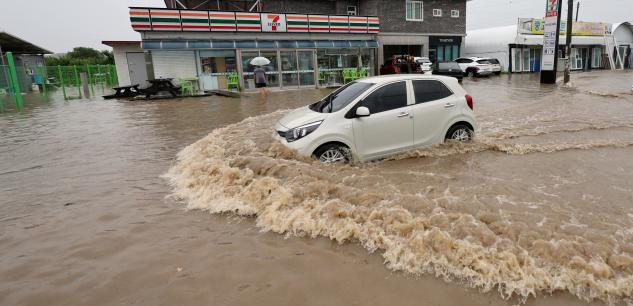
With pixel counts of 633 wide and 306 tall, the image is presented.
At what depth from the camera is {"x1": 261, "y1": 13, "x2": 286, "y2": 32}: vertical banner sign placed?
22.3 metres

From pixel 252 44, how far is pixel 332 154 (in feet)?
57.0

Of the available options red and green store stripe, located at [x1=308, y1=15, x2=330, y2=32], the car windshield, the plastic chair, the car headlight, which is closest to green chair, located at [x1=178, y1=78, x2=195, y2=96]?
the plastic chair

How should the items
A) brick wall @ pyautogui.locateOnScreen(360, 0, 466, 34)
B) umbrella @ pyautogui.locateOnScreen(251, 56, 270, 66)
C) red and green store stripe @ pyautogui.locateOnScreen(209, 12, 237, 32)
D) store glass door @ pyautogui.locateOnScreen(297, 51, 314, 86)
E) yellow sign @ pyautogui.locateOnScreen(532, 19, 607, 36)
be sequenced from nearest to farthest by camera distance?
umbrella @ pyautogui.locateOnScreen(251, 56, 270, 66), red and green store stripe @ pyautogui.locateOnScreen(209, 12, 237, 32), store glass door @ pyautogui.locateOnScreen(297, 51, 314, 86), brick wall @ pyautogui.locateOnScreen(360, 0, 466, 34), yellow sign @ pyautogui.locateOnScreen(532, 19, 607, 36)

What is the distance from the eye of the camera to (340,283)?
3.31m

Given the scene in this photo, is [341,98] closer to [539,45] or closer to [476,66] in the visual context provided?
[476,66]

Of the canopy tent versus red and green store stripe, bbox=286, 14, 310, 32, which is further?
the canopy tent

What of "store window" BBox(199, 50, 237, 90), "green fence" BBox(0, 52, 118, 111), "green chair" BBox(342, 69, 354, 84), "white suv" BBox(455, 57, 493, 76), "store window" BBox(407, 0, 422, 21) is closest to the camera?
"green fence" BBox(0, 52, 118, 111)

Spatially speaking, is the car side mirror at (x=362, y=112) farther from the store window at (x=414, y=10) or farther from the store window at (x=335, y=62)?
the store window at (x=414, y=10)

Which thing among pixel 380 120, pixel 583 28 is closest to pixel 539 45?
pixel 583 28

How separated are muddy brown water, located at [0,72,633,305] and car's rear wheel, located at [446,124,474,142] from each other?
7.6 inches

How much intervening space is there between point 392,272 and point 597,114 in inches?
419

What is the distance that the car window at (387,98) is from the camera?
6250 mm

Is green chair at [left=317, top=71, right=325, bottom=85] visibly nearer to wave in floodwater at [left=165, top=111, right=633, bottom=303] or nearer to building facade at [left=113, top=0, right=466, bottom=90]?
building facade at [left=113, top=0, right=466, bottom=90]

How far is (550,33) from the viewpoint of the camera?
71.9 ft
